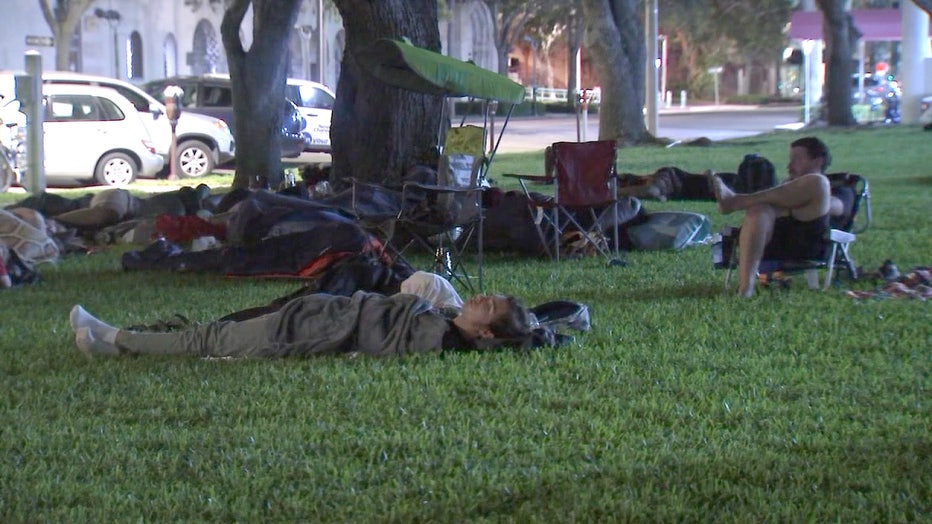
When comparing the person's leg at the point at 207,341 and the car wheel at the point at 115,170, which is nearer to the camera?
the person's leg at the point at 207,341

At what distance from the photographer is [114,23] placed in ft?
119

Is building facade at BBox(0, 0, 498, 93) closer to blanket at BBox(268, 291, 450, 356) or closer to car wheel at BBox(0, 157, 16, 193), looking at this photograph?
car wheel at BBox(0, 157, 16, 193)

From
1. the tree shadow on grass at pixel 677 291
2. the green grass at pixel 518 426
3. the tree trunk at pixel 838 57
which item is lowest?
the green grass at pixel 518 426

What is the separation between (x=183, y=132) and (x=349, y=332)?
14380mm

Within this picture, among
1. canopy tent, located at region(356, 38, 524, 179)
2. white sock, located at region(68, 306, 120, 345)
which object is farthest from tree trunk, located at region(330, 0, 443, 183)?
white sock, located at region(68, 306, 120, 345)

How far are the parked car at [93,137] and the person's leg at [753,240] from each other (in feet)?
40.5

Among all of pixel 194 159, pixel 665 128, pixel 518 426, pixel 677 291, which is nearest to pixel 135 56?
pixel 665 128

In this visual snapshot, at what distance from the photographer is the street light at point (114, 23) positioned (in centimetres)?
3536

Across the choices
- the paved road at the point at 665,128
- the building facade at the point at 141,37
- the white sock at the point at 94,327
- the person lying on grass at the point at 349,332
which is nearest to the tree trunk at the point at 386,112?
the white sock at the point at 94,327

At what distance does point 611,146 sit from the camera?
962 centimetres

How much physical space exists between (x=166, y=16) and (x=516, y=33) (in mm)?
17683

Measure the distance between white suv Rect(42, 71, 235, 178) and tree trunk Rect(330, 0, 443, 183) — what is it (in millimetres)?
8190

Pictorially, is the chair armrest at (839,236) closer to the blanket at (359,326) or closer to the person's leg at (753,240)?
the person's leg at (753,240)

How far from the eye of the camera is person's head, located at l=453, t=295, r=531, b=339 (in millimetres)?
6121
